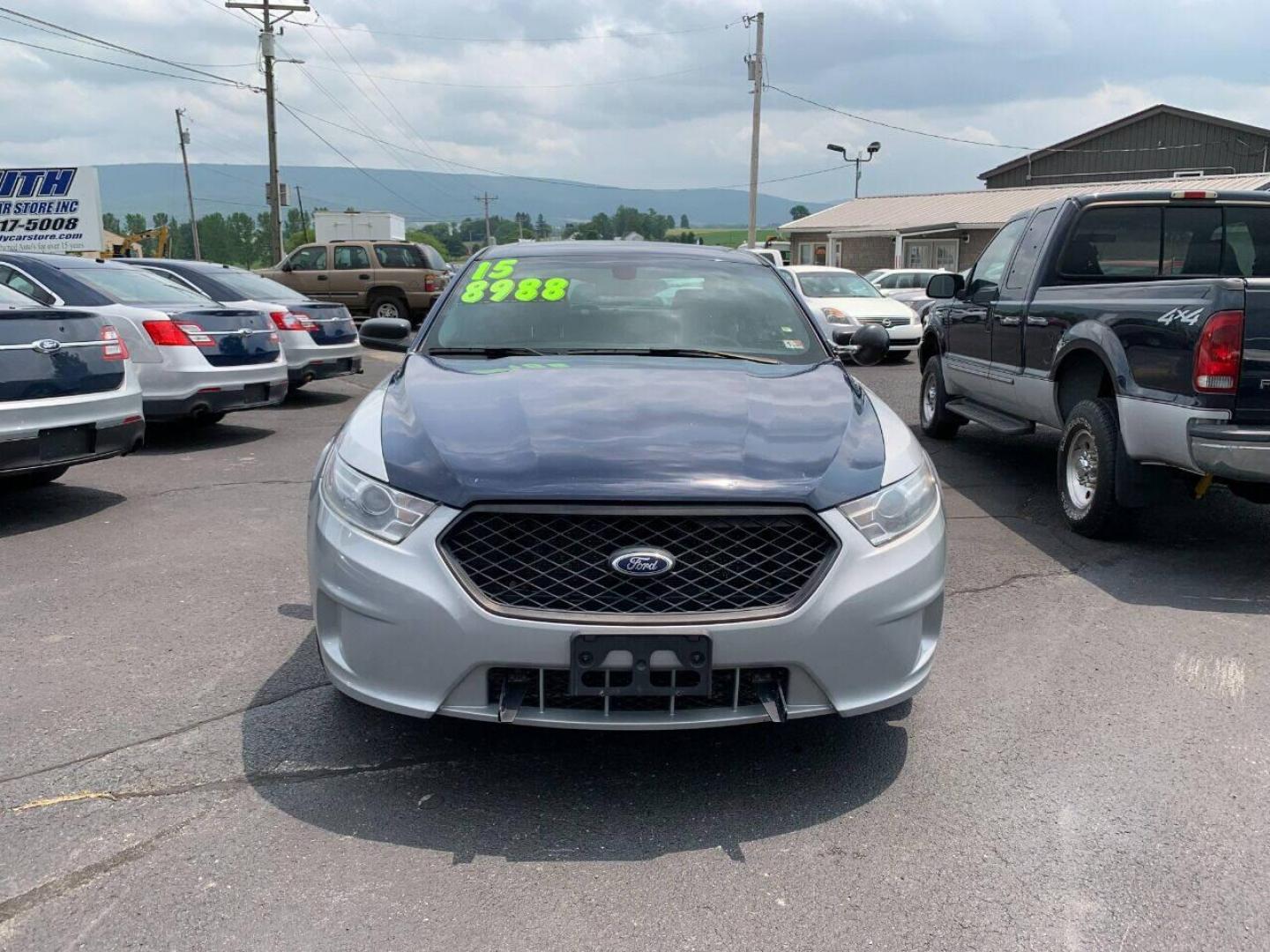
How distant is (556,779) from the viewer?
3.22 m

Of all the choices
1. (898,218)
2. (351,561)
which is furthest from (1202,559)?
(898,218)

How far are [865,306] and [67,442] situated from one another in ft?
42.9

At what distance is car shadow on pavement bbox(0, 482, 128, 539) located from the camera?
6461 mm

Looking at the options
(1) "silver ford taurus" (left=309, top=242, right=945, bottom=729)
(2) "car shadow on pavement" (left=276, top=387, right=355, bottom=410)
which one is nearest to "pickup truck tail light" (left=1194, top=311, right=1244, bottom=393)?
(1) "silver ford taurus" (left=309, top=242, right=945, bottom=729)

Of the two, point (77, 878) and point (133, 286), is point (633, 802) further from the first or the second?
point (133, 286)

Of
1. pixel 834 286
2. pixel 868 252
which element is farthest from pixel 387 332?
pixel 868 252

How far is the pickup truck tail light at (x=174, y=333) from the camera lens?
8.99m

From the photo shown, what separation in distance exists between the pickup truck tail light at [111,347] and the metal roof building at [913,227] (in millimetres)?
32855

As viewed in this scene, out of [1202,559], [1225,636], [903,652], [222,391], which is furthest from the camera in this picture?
[222,391]

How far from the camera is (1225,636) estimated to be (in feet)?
15.0

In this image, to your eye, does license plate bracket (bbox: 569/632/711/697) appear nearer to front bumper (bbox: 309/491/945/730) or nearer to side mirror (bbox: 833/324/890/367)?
front bumper (bbox: 309/491/945/730)

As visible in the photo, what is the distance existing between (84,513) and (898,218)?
40501 millimetres

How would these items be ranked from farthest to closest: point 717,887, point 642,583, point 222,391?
point 222,391, point 642,583, point 717,887

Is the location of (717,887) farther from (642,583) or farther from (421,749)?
(421,749)
